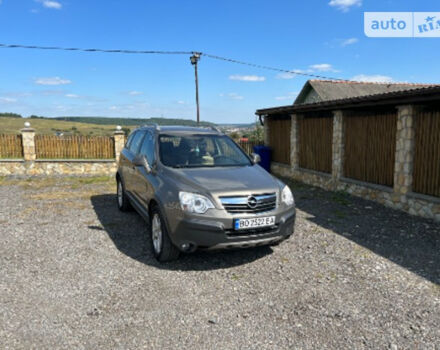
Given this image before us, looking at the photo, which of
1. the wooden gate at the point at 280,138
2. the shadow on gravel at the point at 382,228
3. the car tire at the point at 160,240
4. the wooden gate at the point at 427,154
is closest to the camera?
the car tire at the point at 160,240

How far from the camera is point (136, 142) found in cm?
664

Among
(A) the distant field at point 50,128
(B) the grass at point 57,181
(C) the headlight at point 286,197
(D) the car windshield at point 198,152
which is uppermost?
(A) the distant field at point 50,128

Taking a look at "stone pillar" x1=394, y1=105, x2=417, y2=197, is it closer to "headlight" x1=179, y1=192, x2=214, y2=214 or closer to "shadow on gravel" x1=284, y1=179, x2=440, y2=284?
"shadow on gravel" x1=284, y1=179, x2=440, y2=284

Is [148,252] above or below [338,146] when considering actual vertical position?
below

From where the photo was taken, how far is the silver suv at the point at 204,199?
4016mm

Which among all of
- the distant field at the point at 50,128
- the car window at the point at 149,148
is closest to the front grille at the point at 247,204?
the car window at the point at 149,148

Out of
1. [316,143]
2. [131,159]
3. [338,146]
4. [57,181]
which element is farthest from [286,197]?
[57,181]

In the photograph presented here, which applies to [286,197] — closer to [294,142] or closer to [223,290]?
[223,290]

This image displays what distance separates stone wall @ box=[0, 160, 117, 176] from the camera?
46.3 feet

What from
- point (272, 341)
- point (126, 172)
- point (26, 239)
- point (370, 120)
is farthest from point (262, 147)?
point (272, 341)

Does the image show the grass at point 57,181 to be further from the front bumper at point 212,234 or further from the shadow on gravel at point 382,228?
the front bumper at point 212,234

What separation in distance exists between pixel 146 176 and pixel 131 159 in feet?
4.40

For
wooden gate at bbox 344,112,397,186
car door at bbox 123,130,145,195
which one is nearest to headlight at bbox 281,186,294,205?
car door at bbox 123,130,145,195

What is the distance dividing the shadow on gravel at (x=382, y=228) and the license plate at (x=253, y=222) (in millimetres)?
2089
